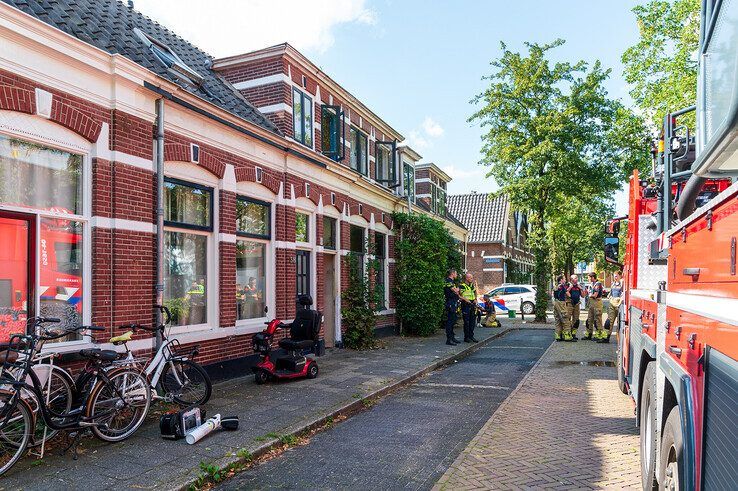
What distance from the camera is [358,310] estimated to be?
45.8ft

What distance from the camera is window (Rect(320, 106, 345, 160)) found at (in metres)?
14.3

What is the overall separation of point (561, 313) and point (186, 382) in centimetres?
1179

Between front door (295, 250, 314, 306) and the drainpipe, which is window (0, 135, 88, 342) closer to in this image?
the drainpipe

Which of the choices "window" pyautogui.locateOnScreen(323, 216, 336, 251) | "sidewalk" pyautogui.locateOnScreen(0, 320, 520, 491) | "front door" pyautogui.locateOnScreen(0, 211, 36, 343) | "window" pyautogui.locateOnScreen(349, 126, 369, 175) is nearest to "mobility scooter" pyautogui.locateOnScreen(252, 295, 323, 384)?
"sidewalk" pyautogui.locateOnScreen(0, 320, 520, 491)

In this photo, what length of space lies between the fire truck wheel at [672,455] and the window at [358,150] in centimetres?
1354

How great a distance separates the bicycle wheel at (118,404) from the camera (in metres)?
5.86

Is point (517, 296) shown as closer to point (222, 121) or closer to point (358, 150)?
point (358, 150)

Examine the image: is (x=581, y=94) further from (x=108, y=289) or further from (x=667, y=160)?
(x=108, y=289)

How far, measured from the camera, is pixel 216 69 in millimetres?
12852

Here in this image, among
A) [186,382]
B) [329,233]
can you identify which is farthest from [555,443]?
[329,233]

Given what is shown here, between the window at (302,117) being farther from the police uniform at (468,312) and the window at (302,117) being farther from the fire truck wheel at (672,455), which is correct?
the fire truck wheel at (672,455)

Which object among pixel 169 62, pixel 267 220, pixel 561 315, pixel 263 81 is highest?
pixel 263 81

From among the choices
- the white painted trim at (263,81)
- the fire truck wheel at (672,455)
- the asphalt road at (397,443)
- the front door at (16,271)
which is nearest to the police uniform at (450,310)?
the asphalt road at (397,443)

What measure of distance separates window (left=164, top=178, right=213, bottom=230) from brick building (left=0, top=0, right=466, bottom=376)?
0.03m
